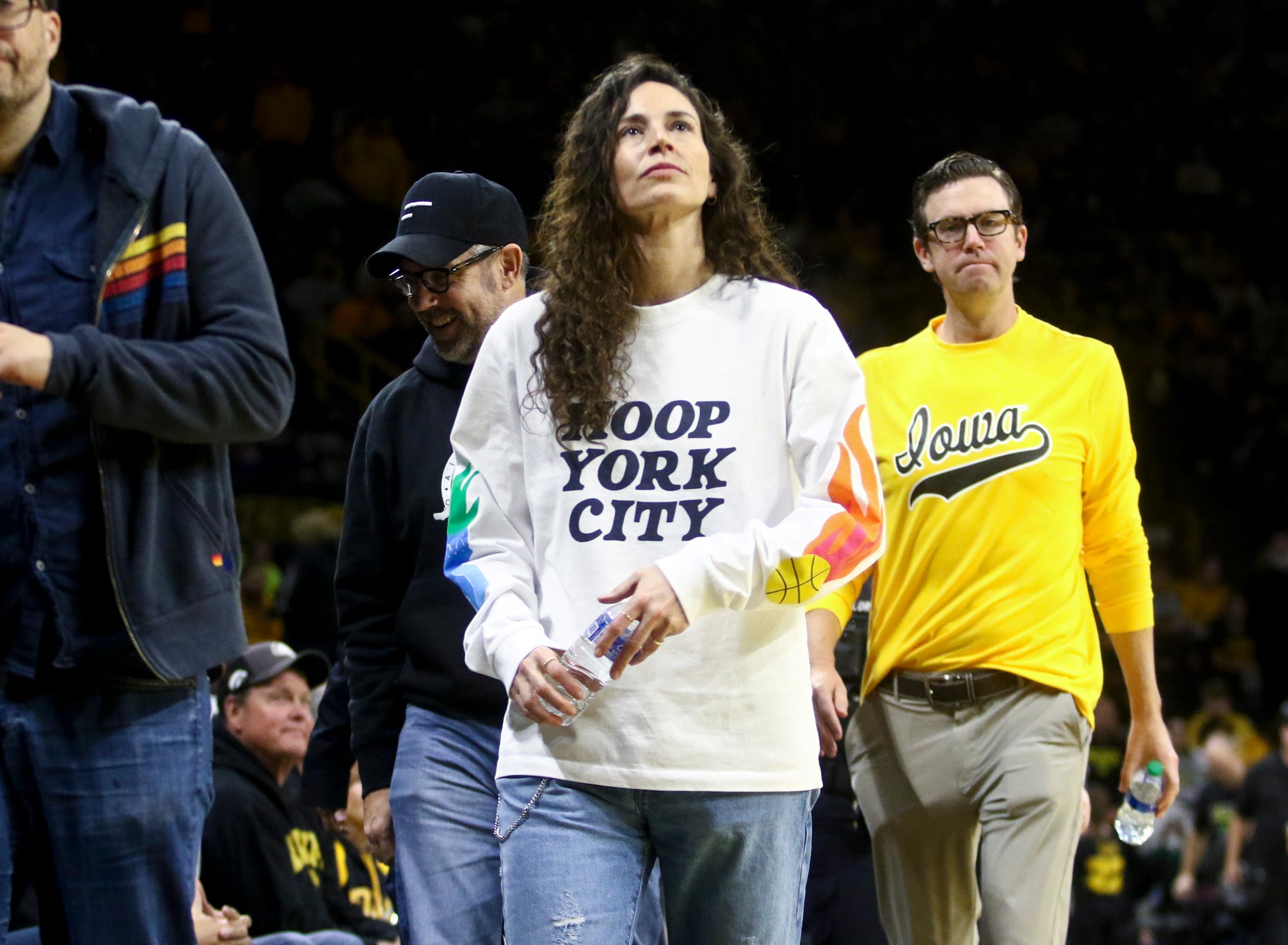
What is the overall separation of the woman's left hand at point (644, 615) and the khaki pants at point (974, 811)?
1.64 m

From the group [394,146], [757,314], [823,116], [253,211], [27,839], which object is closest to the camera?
[27,839]

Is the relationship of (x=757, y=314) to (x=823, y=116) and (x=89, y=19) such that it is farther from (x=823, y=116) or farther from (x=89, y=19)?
(x=823, y=116)

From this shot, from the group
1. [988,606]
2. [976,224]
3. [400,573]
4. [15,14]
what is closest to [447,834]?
[400,573]

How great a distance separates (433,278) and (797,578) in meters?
1.44

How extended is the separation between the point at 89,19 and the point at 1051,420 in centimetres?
1074

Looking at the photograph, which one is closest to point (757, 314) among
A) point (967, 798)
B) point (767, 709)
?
point (767, 709)

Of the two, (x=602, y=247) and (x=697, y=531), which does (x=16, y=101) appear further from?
(x=697, y=531)

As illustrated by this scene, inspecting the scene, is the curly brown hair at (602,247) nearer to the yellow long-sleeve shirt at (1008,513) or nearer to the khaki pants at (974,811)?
the yellow long-sleeve shirt at (1008,513)

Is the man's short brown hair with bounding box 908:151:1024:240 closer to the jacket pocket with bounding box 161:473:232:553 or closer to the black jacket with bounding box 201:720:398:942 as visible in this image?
the jacket pocket with bounding box 161:473:232:553

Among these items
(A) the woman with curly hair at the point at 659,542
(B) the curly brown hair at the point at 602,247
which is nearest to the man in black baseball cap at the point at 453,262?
(B) the curly brown hair at the point at 602,247

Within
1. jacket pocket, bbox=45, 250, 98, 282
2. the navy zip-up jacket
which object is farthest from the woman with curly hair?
jacket pocket, bbox=45, 250, 98, 282

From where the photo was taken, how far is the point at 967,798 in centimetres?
397

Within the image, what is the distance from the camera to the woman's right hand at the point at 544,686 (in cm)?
253

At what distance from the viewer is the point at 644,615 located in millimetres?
2467
